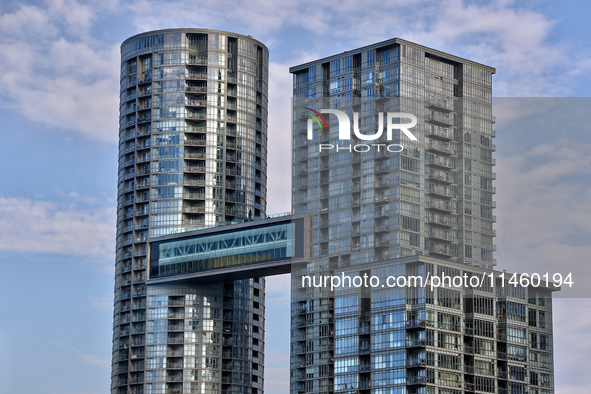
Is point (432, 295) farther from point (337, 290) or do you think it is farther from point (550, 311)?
point (550, 311)

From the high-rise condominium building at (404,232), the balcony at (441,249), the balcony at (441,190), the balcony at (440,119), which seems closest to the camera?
the high-rise condominium building at (404,232)

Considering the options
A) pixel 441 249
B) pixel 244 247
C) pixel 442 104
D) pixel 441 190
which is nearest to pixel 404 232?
pixel 441 249

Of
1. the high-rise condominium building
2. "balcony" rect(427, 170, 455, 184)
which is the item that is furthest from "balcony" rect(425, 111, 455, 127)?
"balcony" rect(427, 170, 455, 184)

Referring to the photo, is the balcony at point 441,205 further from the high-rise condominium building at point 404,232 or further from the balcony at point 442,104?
the balcony at point 442,104

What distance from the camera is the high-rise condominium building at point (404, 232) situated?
16825 centimetres

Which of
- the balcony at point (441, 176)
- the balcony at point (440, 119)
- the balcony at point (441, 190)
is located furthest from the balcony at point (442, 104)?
the balcony at point (441, 190)

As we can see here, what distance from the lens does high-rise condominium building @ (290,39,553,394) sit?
168250 millimetres

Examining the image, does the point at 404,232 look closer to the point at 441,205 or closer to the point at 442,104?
the point at 441,205

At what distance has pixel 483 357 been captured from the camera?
566 ft

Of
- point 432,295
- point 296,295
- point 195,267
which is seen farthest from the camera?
point 195,267

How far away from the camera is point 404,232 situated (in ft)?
586

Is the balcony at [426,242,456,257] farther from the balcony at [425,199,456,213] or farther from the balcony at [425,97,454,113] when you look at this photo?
the balcony at [425,97,454,113]

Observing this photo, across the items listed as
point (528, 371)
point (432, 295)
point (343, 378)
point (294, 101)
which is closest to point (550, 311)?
point (528, 371)

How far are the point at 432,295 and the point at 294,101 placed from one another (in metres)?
47.1
